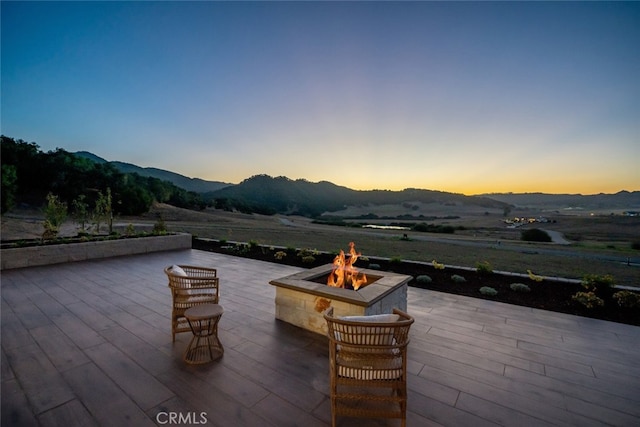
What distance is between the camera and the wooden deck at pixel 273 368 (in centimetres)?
188

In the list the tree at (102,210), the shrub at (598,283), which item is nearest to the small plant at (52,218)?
the tree at (102,210)

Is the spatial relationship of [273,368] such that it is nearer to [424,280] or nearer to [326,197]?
[424,280]

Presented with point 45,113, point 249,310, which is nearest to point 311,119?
point 249,310

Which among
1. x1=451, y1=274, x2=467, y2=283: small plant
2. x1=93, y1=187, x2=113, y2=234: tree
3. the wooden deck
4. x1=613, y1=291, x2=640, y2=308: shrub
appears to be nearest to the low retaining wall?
x1=93, y1=187, x2=113, y2=234: tree

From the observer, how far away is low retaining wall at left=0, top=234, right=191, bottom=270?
593 centimetres

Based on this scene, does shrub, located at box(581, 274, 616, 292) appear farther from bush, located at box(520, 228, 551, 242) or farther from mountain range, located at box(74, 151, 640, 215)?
mountain range, located at box(74, 151, 640, 215)

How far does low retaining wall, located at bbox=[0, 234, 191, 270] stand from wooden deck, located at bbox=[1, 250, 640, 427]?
8.75 feet

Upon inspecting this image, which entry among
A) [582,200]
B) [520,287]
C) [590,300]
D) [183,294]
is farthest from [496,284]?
[582,200]

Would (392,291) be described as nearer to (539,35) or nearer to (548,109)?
(539,35)

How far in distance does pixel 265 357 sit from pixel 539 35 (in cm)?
863

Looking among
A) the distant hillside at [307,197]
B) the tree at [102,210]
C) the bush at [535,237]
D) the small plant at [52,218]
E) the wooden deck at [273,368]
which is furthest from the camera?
the distant hillside at [307,197]

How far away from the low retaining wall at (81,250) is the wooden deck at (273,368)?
2.67m

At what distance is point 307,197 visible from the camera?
8369cm

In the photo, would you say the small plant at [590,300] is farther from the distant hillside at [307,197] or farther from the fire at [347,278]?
the distant hillside at [307,197]
